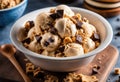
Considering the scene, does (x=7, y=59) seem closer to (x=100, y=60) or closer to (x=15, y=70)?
(x=15, y=70)

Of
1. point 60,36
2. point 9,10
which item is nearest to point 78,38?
point 60,36

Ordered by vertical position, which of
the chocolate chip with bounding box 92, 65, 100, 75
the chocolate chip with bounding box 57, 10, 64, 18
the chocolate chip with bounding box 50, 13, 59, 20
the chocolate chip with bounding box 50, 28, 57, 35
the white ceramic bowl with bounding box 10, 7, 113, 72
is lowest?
the chocolate chip with bounding box 92, 65, 100, 75

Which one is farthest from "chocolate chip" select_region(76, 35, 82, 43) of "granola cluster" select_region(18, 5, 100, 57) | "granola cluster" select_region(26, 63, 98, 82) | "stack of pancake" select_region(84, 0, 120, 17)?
"stack of pancake" select_region(84, 0, 120, 17)

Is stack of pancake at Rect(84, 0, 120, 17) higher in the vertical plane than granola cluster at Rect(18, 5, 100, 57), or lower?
lower

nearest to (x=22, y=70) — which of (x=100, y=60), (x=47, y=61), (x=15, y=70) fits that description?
(x=15, y=70)

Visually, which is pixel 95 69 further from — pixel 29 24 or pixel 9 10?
pixel 9 10

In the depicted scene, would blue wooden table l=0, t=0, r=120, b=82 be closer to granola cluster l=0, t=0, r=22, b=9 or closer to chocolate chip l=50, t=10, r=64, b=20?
granola cluster l=0, t=0, r=22, b=9

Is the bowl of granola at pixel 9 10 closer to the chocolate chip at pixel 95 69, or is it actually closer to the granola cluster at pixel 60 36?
the granola cluster at pixel 60 36
